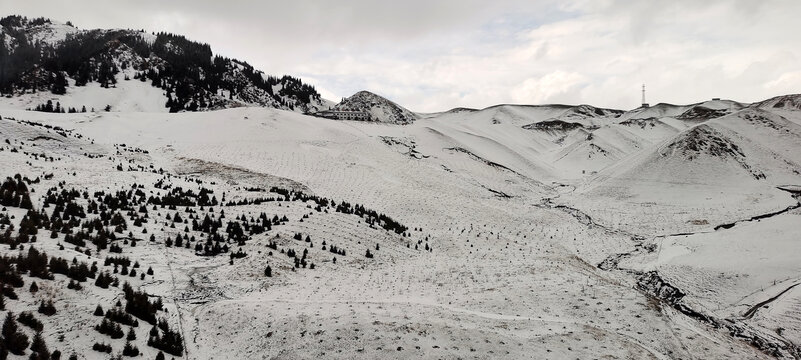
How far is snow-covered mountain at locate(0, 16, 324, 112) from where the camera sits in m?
83.9

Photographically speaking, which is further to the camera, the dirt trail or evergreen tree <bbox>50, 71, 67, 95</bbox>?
evergreen tree <bbox>50, 71, 67, 95</bbox>

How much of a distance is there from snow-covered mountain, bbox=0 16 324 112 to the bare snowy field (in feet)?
178

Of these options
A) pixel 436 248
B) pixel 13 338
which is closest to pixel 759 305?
pixel 436 248

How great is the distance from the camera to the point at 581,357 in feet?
29.9

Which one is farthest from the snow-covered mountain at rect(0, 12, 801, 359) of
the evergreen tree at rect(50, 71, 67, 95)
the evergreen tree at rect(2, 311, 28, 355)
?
the evergreen tree at rect(50, 71, 67, 95)

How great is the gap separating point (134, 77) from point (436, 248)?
105 meters

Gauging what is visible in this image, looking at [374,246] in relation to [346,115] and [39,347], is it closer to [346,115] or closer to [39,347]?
[39,347]

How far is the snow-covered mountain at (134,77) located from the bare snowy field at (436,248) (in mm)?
54182

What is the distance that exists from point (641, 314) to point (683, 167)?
29706mm

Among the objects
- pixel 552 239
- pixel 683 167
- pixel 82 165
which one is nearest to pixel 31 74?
pixel 82 165

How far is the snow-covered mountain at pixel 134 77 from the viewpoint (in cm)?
8394

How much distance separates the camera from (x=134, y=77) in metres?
98.5

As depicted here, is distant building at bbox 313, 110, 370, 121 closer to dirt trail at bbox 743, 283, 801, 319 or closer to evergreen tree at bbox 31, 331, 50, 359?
dirt trail at bbox 743, 283, 801, 319

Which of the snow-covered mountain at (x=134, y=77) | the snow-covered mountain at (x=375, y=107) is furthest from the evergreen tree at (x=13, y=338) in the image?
the snow-covered mountain at (x=134, y=77)
